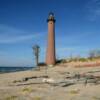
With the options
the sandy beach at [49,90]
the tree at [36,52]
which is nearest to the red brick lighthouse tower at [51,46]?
the tree at [36,52]

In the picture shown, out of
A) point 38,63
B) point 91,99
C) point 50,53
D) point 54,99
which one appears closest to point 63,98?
point 54,99

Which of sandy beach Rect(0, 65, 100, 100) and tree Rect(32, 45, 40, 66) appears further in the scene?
tree Rect(32, 45, 40, 66)

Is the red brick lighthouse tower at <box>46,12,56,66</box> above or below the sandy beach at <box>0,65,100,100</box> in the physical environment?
above

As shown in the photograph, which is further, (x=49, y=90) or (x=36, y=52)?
(x=36, y=52)

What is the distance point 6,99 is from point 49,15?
158ft

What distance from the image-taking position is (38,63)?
55.7 metres

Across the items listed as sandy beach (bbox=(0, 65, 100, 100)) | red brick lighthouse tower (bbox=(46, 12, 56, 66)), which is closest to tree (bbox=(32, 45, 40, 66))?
red brick lighthouse tower (bbox=(46, 12, 56, 66))

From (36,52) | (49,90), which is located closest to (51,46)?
(36,52)

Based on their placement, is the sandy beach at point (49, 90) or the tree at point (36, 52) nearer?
the sandy beach at point (49, 90)

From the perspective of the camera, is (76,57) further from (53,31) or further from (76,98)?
(76,98)

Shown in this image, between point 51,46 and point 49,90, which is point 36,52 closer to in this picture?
point 51,46

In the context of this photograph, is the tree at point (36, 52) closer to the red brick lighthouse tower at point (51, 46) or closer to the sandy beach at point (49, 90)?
the red brick lighthouse tower at point (51, 46)

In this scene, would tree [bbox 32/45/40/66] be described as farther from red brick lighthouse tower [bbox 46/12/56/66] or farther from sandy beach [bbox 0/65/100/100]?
sandy beach [bbox 0/65/100/100]

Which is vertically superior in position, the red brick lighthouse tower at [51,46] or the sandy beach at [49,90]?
the red brick lighthouse tower at [51,46]
